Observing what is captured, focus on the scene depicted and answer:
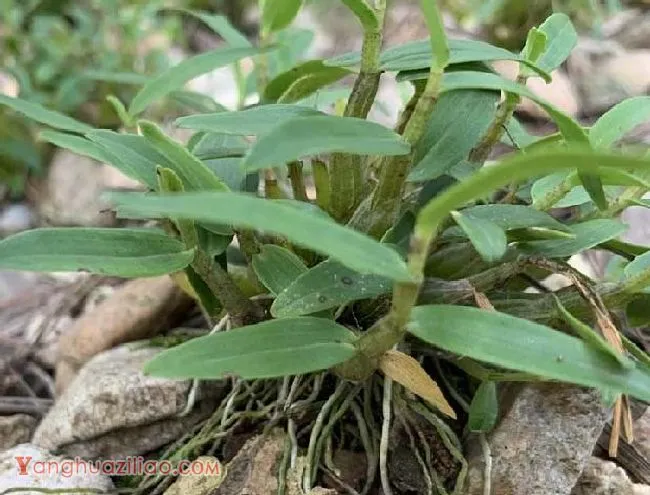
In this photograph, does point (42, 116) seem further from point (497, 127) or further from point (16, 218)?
point (16, 218)

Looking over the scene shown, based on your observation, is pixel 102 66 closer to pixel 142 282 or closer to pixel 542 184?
pixel 142 282

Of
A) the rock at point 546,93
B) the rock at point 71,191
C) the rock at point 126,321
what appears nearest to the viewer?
the rock at point 126,321

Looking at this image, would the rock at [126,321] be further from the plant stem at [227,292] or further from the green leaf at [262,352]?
the green leaf at [262,352]

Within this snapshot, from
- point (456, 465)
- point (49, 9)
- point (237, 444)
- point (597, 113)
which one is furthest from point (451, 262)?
point (49, 9)

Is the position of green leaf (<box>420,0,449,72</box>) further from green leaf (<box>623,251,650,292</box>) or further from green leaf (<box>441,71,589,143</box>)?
green leaf (<box>623,251,650,292</box>)

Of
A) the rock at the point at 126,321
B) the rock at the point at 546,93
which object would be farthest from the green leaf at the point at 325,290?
the rock at the point at 546,93

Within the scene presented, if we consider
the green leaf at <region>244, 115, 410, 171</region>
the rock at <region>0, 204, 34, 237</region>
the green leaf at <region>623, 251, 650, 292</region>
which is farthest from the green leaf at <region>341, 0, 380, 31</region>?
the rock at <region>0, 204, 34, 237</region>

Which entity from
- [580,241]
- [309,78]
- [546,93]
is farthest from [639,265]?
[546,93]
